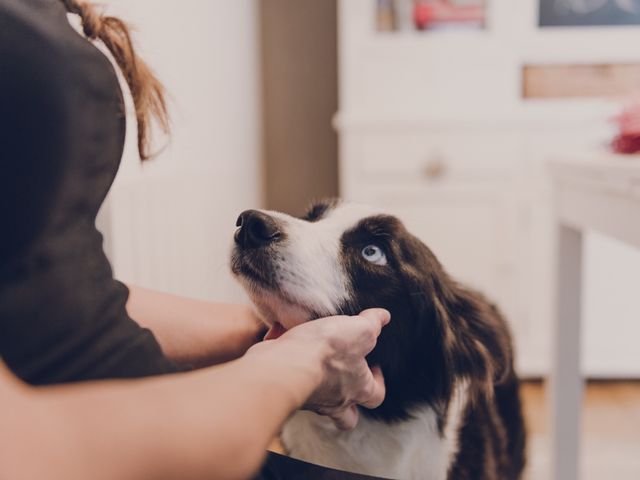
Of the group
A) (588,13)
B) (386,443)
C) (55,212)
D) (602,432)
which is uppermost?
(588,13)

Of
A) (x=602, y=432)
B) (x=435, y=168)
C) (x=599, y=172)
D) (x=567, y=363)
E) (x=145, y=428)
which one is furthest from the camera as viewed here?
(x=435, y=168)

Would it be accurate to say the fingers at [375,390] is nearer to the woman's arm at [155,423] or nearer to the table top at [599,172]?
the woman's arm at [155,423]

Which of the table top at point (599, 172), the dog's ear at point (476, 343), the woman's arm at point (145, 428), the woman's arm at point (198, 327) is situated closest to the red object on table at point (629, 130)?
the table top at point (599, 172)

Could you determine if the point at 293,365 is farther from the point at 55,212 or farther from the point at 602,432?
the point at 602,432

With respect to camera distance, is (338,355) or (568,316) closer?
(338,355)

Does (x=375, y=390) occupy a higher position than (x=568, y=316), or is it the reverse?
(x=375, y=390)

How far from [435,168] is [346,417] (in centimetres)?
122

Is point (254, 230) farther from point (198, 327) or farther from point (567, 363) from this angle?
point (567, 363)

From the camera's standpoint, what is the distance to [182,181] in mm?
683

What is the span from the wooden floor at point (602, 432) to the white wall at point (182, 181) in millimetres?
663

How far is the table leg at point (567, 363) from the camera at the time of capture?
1044mm

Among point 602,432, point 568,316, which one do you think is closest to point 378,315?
point 568,316

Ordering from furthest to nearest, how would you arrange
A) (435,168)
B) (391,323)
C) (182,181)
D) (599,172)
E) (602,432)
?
1. (435,168)
2. (602,432)
3. (599,172)
4. (182,181)
5. (391,323)

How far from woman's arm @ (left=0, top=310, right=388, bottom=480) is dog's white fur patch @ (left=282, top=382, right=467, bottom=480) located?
0.36 feet
